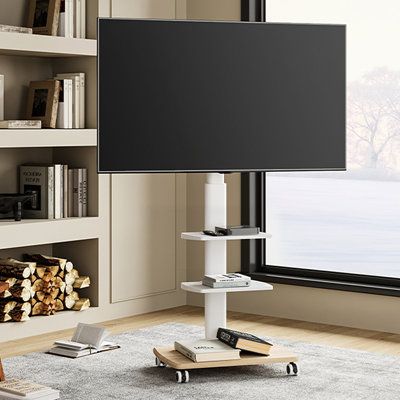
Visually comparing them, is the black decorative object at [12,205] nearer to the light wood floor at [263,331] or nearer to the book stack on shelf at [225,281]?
the light wood floor at [263,331]

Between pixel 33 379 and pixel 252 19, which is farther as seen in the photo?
pixel 252 19

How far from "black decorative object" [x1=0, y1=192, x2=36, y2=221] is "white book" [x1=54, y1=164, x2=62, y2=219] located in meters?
0.18

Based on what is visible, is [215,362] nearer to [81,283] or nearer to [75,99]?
[81,283]

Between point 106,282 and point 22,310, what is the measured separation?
2.21 feet

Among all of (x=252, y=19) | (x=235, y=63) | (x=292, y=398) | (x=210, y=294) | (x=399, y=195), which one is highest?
(x=252, y=19)

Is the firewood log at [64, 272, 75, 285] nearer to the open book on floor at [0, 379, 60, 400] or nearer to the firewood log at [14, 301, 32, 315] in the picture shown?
the firewood log at [14, 301, 32, 315]

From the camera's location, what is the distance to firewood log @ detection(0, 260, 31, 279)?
5695mm

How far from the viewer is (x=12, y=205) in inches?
227

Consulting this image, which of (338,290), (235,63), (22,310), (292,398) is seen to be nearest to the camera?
(292,398)

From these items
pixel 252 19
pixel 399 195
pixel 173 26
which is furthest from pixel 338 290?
pixel 173 26

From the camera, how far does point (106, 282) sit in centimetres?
619

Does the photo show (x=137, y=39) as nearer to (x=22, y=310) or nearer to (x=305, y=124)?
(x=305, y=124)

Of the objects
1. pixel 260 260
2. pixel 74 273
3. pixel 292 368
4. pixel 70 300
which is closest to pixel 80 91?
pixel 74 273

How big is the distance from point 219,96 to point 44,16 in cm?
169
